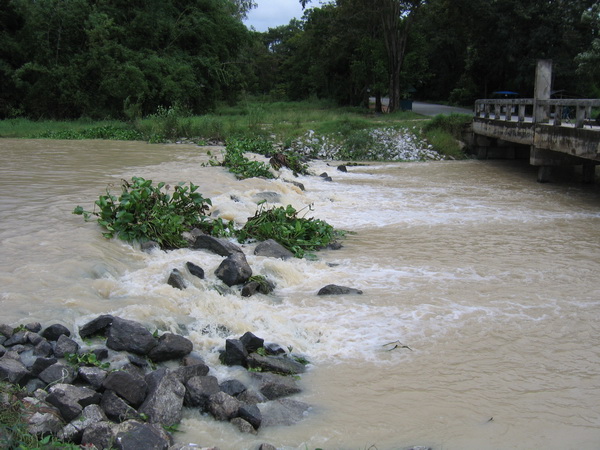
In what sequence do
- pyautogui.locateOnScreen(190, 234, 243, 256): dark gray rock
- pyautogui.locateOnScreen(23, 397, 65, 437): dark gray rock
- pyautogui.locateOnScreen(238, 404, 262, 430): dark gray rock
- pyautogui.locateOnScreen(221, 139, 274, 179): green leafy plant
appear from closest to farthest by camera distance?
1. pyautogui.locateOnScreen(23, 397, 65, 437): dark gray rock
2. pyautogui.locateOnScreen(238, 404, 262, 430): dark gray rock
3. pyautogui.locateOnScreen(190, 234, 243, 256): dark gray rock
4. pyautogui.locateOnScreen(221, 139, 274, 179): green leafy plant

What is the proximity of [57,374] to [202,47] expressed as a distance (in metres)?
32.4

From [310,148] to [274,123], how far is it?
3120mm

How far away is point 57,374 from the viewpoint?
472cm

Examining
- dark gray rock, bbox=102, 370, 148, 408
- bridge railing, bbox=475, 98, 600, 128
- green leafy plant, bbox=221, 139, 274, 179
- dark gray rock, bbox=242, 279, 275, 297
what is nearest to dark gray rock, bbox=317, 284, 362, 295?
dark gray rock, bbox=242, 279, 275, 297

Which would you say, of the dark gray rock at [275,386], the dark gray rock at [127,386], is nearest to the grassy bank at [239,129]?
the dark gray rock at [275,386]

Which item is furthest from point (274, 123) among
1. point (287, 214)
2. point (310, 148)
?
point (287, 214)

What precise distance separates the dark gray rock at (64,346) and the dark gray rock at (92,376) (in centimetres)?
40

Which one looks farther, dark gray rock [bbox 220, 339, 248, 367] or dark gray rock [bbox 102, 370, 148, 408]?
dark gray rock [bbox 220, 339, 248, 367]

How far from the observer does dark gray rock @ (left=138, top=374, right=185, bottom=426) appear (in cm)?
456

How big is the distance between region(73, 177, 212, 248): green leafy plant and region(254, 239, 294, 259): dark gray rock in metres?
1.16

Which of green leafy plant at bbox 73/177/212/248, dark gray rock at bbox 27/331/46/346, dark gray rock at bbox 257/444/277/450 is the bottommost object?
dark gray rock at bbox 257/444/277/450

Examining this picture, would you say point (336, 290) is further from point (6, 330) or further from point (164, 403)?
point (6, 330)

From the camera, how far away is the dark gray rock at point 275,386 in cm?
518

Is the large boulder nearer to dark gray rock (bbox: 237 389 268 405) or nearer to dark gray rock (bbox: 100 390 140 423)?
dark gray rock (bbox: 100 390 140 423)
